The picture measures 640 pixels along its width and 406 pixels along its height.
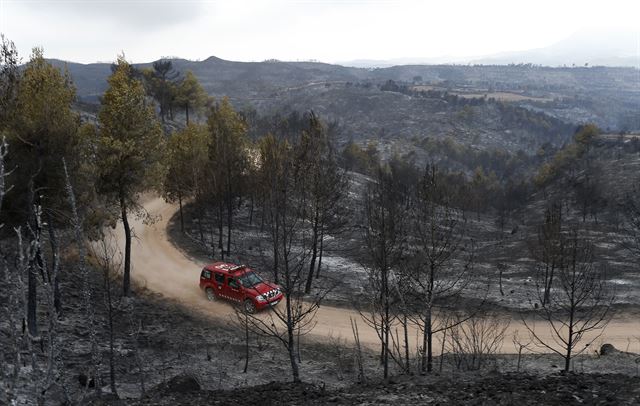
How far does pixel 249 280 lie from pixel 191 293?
399cm

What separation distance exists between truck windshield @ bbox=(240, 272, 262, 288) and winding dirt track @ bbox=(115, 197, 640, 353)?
60.7 inches

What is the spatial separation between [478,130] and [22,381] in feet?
584

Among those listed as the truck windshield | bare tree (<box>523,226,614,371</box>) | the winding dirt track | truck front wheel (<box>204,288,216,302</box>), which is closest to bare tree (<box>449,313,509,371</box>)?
the winding dirt track

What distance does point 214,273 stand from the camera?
24.1 meters

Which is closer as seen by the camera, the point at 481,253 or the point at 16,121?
the point at 16,121

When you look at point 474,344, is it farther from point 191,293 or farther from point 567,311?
point 191,293

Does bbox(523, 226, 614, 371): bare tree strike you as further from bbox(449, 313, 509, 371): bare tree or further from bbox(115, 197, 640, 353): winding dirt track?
bbox(449, 313, 509, 371): bare tree

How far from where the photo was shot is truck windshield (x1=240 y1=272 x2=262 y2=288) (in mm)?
23188

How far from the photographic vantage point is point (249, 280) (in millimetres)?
23453

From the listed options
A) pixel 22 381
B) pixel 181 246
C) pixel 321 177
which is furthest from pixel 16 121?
pixel 181 246

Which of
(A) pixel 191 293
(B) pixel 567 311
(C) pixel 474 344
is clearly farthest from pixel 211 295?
(B) pixel 567 311

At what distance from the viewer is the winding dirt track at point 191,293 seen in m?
21.7

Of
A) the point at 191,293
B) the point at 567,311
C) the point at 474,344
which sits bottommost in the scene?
the point at 191,293

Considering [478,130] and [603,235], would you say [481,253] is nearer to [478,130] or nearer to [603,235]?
[603,235]
